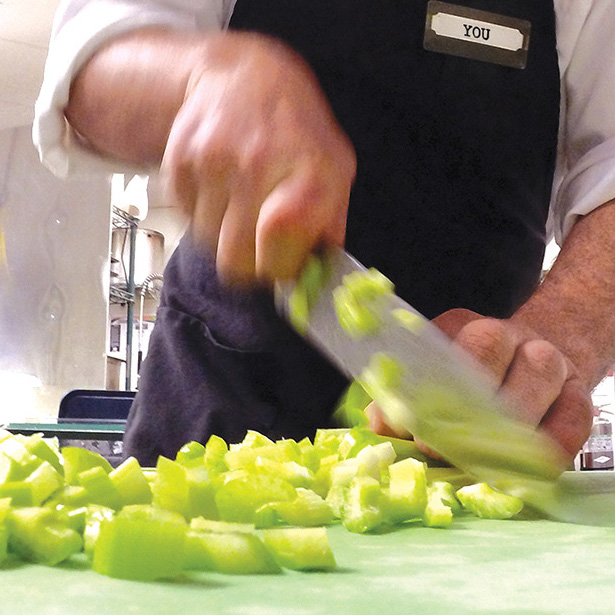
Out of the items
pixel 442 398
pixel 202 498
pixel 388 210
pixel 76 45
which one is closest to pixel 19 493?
pixel 202 498

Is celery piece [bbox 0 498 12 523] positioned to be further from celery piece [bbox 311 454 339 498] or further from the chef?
the chef

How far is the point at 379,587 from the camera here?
17.5 inches

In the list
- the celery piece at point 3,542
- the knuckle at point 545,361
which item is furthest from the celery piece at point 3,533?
the knuckle at point 545,361

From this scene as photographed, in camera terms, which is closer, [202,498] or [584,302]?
[202,498]

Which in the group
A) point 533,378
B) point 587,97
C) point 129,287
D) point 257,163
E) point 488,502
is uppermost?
point 587,97

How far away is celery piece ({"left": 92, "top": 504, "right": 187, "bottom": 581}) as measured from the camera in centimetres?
42

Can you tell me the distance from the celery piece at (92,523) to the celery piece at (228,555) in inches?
2.0

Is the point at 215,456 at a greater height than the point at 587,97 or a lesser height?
lesser

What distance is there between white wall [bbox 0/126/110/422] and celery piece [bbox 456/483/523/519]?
13.7 feet

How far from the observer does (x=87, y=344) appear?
4.66 metres

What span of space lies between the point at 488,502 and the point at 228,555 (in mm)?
311

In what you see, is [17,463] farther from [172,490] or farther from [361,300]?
[361,300]

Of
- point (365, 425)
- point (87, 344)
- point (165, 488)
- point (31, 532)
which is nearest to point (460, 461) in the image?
point (365, 425)

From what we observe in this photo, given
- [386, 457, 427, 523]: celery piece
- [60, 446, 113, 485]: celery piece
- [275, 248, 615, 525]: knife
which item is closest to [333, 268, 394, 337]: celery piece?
[275, 248, 615, 525]: knife
